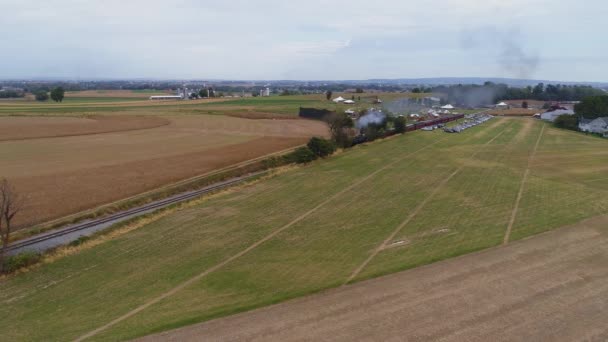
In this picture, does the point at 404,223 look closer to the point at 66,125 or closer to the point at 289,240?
the point at 289,240

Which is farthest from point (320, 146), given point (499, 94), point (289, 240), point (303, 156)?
point (499, 94)

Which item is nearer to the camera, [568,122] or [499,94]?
[568,122]

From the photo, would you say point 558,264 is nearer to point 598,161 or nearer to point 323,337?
point 323,337

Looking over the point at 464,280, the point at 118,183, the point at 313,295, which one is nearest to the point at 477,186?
the point at 464,280

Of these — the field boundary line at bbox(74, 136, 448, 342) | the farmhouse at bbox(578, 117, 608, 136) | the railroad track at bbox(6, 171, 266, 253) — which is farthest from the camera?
the farmhouse at bbox(578, 117, 608, 136)

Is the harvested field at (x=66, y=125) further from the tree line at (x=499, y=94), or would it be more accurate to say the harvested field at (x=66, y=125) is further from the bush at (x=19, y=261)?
the tree line at (x=499, y=94)

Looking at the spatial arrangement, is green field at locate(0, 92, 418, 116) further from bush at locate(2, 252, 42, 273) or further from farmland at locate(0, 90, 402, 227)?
bush at locate(2, 252, 42, 273)

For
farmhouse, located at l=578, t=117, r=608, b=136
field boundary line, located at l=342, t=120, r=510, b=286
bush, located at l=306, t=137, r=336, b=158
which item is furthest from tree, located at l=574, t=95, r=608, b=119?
bush, located at l=306, t=137, r=336, b=158
